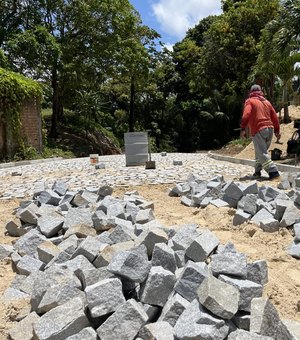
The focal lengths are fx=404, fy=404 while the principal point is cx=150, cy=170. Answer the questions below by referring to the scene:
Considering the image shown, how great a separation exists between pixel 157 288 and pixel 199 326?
18.1 inches

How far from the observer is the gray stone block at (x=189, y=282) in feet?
8.00

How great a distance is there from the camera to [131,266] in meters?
2.57

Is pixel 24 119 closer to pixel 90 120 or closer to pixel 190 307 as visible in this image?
pixel 90 120

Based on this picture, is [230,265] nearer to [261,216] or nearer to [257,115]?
[261,216]

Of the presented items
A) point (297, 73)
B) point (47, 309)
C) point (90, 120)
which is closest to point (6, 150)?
point (90, 120)

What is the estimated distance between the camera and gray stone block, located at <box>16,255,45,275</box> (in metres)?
3.36

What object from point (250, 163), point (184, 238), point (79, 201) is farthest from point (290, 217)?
point (250, 163)

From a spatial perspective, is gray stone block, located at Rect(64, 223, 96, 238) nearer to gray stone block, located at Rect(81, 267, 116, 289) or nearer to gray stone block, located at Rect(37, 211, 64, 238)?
gray stone block, located at Rect(37, 211, 64, 238)

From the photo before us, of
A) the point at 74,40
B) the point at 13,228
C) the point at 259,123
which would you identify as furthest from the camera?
the point at 74,40

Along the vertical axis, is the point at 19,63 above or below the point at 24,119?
above

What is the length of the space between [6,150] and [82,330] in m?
16.1

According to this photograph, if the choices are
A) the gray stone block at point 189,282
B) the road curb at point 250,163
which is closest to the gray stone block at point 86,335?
the gray stone block at point 189,282

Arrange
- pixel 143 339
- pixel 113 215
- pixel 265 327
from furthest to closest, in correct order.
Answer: pixel 113 215 → pixel 143 339 → pixel 265 327

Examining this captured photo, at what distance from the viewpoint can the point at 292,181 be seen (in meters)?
A: 6.38
